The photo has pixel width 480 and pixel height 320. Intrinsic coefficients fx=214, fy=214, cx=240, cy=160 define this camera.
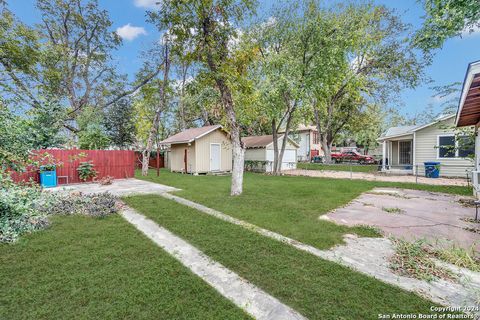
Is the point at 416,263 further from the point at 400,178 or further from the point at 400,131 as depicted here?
the point at 400,131

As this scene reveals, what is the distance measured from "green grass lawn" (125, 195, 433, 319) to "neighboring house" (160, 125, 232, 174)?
11013mm

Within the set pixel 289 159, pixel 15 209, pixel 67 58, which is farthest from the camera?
pixel 289 159

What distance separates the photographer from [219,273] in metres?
2.87

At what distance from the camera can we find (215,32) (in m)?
7.21

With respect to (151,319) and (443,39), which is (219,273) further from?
(443,39)

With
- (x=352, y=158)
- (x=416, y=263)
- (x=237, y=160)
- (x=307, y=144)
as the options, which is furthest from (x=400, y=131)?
(x=307, y=144)

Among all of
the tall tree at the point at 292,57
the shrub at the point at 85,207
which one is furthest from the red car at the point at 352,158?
the shrub at the point at 85,207

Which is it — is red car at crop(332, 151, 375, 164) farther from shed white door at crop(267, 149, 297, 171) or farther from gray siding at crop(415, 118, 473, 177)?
gray siding at crop(415, 118, 473, 177)

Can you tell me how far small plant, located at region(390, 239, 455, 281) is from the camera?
275cm

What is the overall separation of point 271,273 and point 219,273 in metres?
0.69

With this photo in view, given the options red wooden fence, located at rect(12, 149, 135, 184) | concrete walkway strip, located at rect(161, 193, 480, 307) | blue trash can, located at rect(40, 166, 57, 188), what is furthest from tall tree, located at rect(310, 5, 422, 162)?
blue trash can, located at rect(40, 166, 57, 188)

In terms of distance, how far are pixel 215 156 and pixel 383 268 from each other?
13.9m

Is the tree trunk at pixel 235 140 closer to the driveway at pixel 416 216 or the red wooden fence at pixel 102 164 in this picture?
the driveway at pixel 416 216

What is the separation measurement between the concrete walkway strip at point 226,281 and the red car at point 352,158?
25004 millimetres
